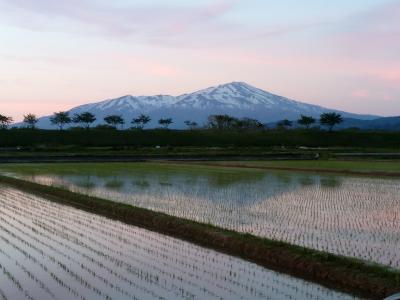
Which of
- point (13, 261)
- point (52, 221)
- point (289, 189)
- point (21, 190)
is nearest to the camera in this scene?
point (13, 261)

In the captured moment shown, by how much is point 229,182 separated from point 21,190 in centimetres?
732

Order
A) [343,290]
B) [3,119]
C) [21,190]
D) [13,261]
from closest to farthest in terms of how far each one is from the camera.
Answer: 1. [343,290]
2. [13,261]
3. [21,190]
4. [3,119]

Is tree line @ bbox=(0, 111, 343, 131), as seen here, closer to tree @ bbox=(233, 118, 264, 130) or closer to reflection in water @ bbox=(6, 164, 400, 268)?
tree @ bbox=(233, 118, 264, 130)

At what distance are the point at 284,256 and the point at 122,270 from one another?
87.3 inches

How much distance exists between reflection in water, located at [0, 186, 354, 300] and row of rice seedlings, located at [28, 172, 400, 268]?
4.83 feet

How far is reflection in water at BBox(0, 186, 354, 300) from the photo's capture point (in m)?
5.98

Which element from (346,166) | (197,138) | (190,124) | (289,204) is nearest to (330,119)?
(197,138)

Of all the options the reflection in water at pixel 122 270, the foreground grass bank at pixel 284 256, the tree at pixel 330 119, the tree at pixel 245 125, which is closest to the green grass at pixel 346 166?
the foreground grass bank at pixel 284 256

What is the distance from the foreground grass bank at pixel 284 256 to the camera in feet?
20.1

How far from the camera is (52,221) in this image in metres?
11.5

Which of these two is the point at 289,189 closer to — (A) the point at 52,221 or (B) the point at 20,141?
(A) the point at 52,221

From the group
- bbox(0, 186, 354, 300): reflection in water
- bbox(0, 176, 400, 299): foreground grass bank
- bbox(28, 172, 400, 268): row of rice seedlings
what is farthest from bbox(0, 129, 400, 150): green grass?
bbox(0, 186, 354, 300): reflection in water

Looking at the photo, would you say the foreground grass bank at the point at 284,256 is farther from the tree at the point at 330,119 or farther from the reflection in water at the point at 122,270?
the tree at the point at 330,119

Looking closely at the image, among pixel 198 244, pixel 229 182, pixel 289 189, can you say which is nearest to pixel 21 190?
pixel 229 182
